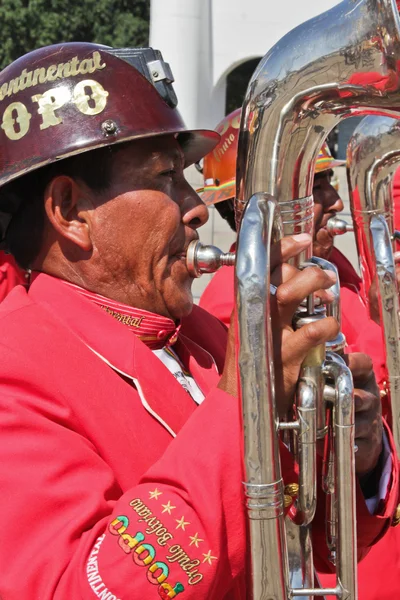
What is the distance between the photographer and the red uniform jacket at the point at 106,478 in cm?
158

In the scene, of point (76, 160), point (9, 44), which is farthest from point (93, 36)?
point (76, 160)

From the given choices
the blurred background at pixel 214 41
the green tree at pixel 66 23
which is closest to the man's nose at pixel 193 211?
the blurred background at pixel 214 41

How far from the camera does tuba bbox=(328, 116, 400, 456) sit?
2996mm

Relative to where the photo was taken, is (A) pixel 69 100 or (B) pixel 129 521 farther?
(A) pixel 69 100

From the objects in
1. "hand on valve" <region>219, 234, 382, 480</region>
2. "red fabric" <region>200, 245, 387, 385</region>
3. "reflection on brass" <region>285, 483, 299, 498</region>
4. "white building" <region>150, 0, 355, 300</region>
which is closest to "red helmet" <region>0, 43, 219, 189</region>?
"hand on valve" <region>219, 234, 382, 480</region>

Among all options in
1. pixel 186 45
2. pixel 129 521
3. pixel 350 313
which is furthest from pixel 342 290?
pixel 186 45

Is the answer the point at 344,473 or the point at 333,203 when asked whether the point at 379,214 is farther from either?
the point at 344,473

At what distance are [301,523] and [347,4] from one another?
0.97 meters

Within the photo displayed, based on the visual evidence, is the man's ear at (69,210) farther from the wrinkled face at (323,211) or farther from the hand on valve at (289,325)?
the wrinkled face at (323,211)

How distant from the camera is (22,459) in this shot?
169cm

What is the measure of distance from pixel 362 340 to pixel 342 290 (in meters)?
0.39

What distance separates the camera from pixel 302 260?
1.73 metres

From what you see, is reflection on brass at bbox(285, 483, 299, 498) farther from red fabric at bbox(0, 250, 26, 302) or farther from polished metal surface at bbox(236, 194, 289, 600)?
red fabric at bbox(0, 250, 26, 302)

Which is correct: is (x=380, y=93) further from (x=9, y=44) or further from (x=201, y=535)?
(x=9, y=44)
